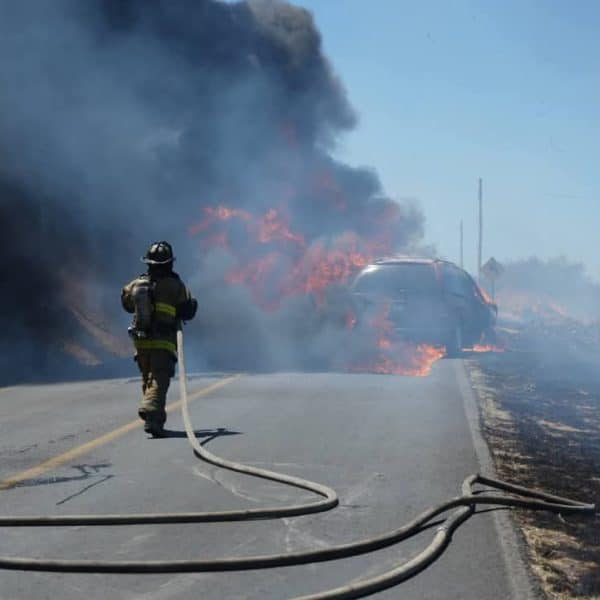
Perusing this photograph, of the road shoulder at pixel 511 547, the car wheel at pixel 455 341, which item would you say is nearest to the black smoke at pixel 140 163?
the car wheel at pixel 455 341

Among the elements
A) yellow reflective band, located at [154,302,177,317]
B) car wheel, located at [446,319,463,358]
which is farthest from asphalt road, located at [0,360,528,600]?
car wheel, located at [446,319,463,358]

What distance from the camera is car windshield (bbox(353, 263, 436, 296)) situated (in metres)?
18.7

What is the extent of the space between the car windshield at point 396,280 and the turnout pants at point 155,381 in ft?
32.0

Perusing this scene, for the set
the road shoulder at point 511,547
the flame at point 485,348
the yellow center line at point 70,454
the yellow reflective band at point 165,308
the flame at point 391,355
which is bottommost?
the road shoulder at point 511,547

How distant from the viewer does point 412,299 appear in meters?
18.6

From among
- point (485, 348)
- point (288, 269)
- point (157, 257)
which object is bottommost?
point (157, 257)

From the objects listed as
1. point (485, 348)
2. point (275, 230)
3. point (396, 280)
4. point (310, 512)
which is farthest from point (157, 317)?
point (485, 348)

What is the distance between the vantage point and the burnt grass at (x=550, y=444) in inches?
197

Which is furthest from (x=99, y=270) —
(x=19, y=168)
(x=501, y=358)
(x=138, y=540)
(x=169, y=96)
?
(x=138, y=540)

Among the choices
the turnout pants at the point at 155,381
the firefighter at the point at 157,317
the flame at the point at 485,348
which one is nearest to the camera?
the turnout pants at the point at 155,381

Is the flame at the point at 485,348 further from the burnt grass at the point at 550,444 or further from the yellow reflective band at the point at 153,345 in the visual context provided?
the yellow reflective band at the point at 153,345

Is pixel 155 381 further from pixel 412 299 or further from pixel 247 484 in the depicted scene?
pixel 412 299

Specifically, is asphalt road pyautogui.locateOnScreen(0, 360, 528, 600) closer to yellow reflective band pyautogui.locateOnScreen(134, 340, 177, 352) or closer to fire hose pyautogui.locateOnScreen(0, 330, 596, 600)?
fire hose pyautogui.locateOnScreen(0, 330, 596, 600)

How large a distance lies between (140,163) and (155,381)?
54.5 ft
